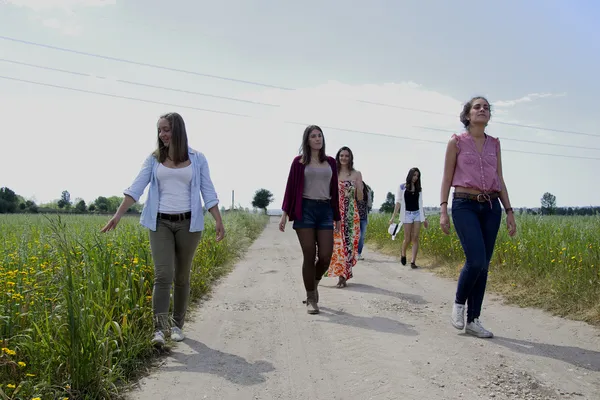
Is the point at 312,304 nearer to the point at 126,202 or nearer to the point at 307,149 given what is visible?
the point at 307,149

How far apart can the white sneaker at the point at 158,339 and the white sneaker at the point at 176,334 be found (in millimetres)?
396

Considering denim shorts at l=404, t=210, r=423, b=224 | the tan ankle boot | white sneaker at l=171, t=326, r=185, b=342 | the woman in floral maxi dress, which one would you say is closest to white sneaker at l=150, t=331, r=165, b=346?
white sneaker at l=171, t=326, r=185, b=342

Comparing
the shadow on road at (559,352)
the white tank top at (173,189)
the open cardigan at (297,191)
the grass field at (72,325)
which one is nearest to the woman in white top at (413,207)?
the open cardigan at (297,191)

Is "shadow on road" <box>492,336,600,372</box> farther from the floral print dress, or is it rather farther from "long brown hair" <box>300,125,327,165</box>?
the floral print dress

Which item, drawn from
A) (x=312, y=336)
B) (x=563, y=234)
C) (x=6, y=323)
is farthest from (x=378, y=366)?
(x=563, y=234)

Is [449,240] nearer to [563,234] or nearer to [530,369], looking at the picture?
[563,234]

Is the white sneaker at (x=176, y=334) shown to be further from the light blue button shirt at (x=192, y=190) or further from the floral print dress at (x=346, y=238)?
the floral print dress at (x=346, y=238)

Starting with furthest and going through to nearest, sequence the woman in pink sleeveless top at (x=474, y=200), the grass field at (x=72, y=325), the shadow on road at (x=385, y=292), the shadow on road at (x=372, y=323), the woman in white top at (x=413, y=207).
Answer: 1. the woman in white top at (x=413, y=207)
2. the shadow on road at (x=385, y=292)
3. the shadow on road at (x=372, y=323)
4. the woman in pink sleeveless top at (x=474, y=200)
5. the grass field at (x=72, y=325)

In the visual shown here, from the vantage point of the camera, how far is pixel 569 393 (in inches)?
139

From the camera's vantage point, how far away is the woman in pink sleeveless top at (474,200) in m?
4.99

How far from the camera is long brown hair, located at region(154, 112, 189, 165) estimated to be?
185 inches

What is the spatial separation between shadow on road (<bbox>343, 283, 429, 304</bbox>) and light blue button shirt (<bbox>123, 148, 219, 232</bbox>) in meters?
3.41

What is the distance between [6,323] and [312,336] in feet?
8.52

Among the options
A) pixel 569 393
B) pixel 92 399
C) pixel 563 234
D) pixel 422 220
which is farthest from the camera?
pixel 422 220
